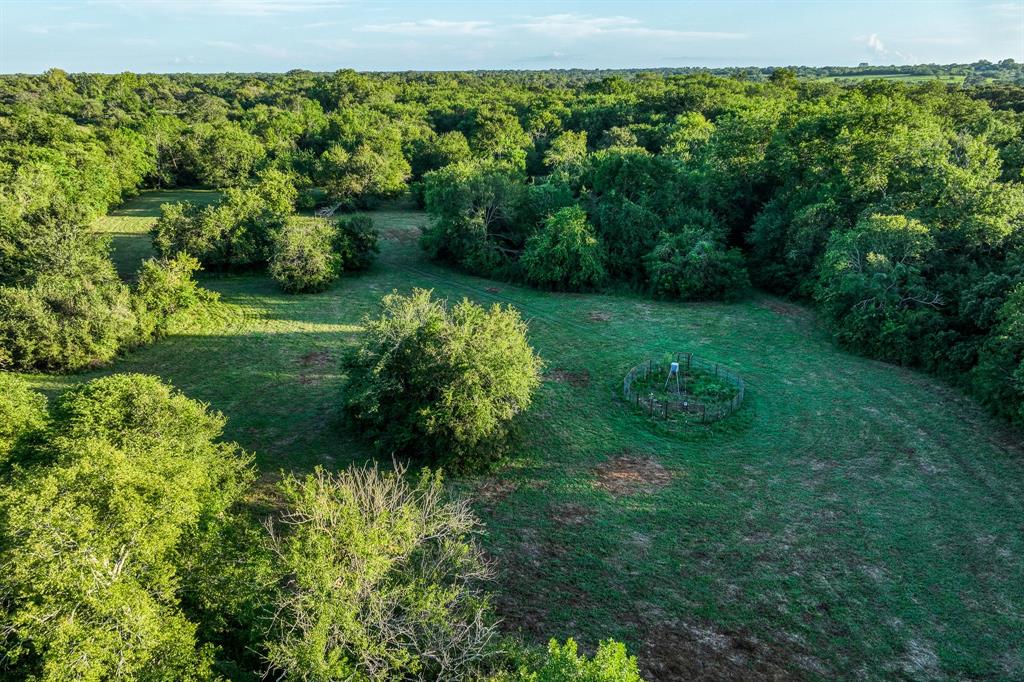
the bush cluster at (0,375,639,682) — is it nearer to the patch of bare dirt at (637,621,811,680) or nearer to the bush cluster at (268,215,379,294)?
the patch of bare dirt at (637,621,811,680)

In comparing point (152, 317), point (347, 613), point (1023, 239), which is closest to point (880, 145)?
point (1023, 239)

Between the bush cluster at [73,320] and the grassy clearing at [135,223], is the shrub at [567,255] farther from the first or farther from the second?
the grassy clearing at [135,223]

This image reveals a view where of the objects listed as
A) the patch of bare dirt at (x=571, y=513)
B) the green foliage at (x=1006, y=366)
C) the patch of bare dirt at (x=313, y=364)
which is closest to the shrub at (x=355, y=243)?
the patch of bare dirt at (x=313, y=364)

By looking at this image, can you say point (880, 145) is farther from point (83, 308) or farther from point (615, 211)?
point (83, 308)

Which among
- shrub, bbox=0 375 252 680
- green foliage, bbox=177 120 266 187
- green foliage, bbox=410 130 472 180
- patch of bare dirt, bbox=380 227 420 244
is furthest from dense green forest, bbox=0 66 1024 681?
patch of bare dirt, bbox=380 227 420 244

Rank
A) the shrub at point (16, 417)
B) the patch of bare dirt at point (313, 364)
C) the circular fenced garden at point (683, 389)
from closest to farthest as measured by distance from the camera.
Answer: the shrub at point (16, 417) → the circular fenced garden at point (683, 389) → the patch of bare dirt at point (313, 364)
